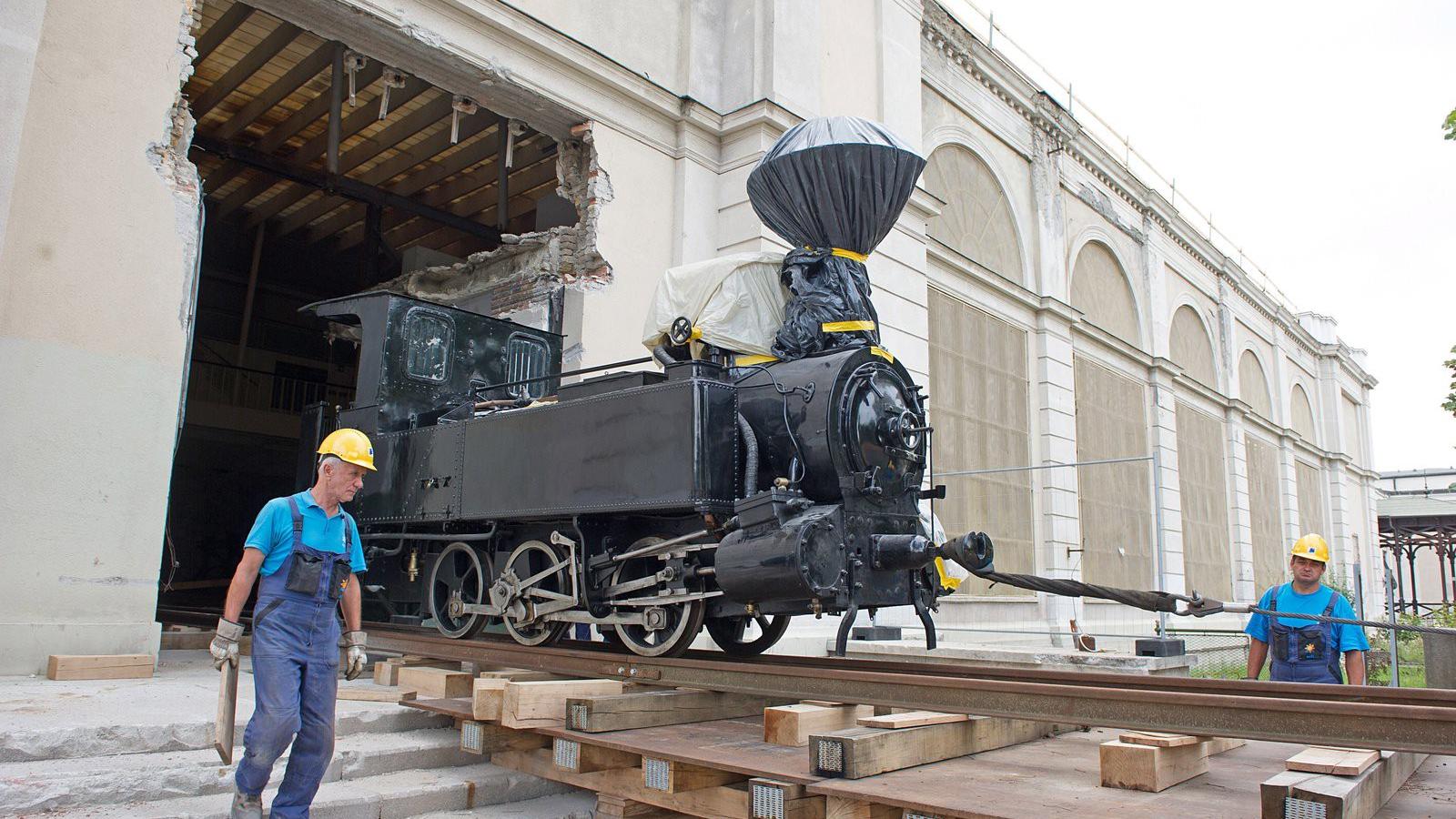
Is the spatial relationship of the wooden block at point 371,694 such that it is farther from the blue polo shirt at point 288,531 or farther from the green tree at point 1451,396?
the green tree at point 1451,396

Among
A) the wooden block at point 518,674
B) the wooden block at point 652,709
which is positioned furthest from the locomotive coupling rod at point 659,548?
the wooden block at point 652,709

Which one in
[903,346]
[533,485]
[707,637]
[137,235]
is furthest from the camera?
[903,346]

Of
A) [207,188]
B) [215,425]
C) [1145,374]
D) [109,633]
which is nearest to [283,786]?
[109,633]

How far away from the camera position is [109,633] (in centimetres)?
700

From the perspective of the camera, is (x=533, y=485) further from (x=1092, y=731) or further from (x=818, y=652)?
(x=818, y=652)

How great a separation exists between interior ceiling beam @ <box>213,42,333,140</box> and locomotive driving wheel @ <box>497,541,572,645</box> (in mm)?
8020

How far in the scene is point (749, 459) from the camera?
6008mm

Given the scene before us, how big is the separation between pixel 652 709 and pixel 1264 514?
28.9 meters

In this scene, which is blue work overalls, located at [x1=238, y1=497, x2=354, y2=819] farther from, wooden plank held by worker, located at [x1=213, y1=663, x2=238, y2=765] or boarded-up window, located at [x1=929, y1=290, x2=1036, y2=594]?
boarded-up window, located at [x1=929, y1=290, x2=1036, y2=594]

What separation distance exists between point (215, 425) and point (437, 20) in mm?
13099

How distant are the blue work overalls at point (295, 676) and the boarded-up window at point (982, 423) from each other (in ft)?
36.4

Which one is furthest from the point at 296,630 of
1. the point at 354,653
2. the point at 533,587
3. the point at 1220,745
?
the point at 1220,745

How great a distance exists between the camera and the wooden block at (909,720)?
13.5 feet

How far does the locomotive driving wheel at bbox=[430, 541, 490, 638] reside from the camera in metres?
7.69
